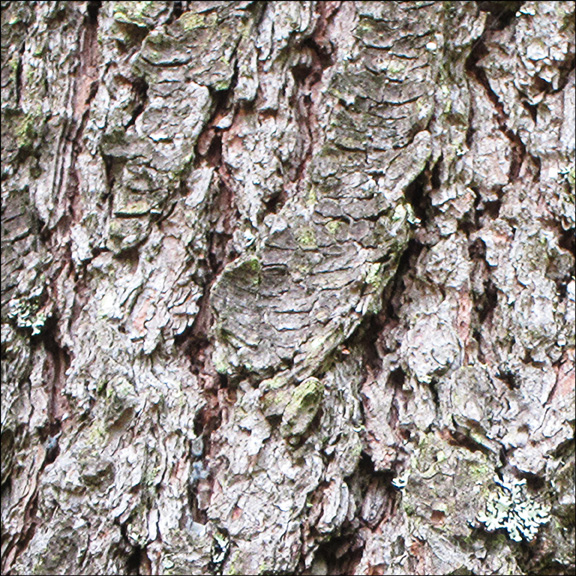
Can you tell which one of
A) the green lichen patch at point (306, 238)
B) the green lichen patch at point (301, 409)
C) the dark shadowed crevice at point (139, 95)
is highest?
the dark shadowed crevice at point (139, 95)

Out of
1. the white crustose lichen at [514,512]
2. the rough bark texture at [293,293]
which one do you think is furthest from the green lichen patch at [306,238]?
the white crustose lichen at [514,512]

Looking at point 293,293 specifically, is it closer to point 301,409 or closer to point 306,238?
point 306,238

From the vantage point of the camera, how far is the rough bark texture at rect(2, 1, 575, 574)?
1160mm

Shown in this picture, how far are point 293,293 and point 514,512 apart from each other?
0.52 m

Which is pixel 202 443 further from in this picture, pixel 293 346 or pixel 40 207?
pixel 40 207

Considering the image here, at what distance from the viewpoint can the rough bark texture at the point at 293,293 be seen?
1.16 m

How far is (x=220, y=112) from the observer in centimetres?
135

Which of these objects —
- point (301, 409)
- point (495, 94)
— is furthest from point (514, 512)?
point (495, 94)

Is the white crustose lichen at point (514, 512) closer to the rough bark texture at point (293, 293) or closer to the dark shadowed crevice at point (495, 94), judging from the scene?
the rough bark texture at point (293, 293)

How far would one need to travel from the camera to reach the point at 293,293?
4.02ft

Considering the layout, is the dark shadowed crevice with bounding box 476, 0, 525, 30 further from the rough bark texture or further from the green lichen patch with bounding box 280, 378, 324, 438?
the green lichen patch with bounding box 280, 378, 324, 438

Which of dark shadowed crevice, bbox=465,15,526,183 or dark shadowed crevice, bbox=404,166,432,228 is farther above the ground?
dark shadowed crevice, bbox=465,15,526,183

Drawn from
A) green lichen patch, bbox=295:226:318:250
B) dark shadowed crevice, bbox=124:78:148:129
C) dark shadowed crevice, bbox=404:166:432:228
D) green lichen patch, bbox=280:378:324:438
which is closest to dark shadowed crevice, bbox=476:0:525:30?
dark shadowed crevice, bbox=404:166:432:228

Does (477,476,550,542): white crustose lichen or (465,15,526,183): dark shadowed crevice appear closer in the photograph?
(477,476,550,542): white crustose lichen
